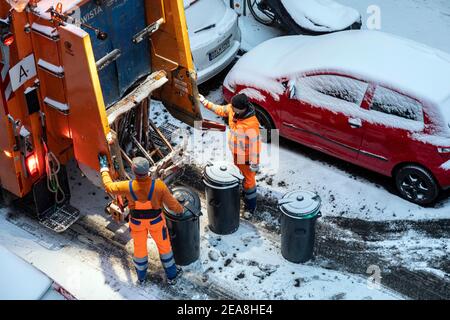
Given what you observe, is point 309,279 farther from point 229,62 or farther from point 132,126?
point 229,62

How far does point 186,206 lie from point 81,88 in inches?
64.4

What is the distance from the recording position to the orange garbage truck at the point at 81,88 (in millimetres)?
7051

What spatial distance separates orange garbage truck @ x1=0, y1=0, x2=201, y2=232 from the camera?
705cm

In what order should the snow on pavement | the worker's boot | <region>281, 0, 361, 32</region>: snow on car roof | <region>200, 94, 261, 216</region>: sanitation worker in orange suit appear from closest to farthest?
the worker's boot < <region>200, 94, 261, 216</region>: sanitation worker in orange suit < the snow on pavement < <region>281, 0, 361, 32</region>: snow on car roof

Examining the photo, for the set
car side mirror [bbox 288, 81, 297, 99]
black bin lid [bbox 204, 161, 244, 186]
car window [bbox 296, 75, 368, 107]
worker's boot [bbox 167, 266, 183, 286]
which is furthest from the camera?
car side mirror [bbox 288, 81, 297, 99]

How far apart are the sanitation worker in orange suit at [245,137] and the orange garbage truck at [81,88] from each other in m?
0.61

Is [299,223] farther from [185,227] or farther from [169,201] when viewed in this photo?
[169,201]

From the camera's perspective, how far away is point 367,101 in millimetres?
8719

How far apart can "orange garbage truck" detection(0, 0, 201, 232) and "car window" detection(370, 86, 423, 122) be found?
7.14 ft

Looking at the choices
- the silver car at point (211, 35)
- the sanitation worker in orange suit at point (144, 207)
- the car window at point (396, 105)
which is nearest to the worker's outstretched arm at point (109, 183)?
the sanitation worker in orange suit at point (144, 207)

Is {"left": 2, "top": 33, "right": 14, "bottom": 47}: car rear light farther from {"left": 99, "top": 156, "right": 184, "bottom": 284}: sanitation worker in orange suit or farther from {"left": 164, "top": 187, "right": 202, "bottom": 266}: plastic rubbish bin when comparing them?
{"left": 164, "top": 187, "right": 202, "bottom": 266}: plastic rubbish bin

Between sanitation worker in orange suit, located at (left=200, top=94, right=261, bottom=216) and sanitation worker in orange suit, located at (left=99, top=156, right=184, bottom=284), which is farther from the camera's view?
sanitation worker in orange suit, located at (left=200, top=94, right=261, bottom=216)

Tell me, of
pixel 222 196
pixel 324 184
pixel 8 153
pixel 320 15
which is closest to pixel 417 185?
pixel 324 184

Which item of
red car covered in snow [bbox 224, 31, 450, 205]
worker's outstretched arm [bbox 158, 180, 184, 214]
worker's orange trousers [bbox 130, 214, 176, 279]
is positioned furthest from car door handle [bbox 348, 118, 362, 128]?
worker's orange trousers [bbox 130, 214, 176, 279]
